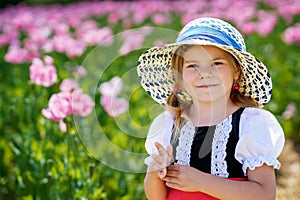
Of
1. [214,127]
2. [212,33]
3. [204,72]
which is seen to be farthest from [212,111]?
[212,33]

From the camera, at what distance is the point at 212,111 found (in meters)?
2.49

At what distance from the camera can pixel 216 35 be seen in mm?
2391

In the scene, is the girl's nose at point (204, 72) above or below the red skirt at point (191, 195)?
above

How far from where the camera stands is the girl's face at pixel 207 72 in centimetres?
240

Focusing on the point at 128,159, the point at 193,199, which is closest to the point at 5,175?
the point at 128,159

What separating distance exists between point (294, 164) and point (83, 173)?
4.64 ft

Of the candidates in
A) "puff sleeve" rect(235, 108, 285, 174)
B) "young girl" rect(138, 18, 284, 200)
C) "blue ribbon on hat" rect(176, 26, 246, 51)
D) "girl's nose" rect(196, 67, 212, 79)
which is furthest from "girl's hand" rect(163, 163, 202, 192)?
"blue ribbon on hat" rect(176, 26, 246, 51)

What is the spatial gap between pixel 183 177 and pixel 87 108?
3.10 feet

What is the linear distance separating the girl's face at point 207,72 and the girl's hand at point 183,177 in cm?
24

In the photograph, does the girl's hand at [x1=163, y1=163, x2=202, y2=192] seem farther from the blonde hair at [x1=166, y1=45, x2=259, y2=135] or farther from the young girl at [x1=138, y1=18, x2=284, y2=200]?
the blonde hair at [x1=166, y1=45, x2=259, y2=135]

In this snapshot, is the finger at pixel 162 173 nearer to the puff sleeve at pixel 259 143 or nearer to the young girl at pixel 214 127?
the young girl at pixel 214 127

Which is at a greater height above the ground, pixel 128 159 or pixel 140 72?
pixel 140 72

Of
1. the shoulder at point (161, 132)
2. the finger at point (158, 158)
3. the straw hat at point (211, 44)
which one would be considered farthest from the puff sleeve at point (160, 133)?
the finger at point (158, 158)

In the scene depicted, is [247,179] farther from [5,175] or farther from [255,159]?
[5,175]
